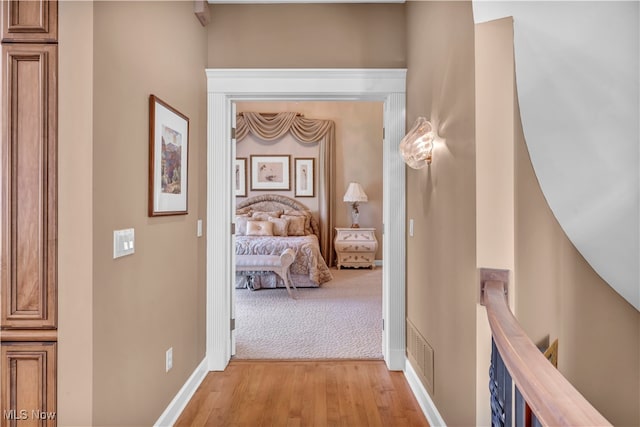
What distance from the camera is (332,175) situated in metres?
7.18

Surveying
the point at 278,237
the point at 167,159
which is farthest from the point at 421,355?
the point at 278,237

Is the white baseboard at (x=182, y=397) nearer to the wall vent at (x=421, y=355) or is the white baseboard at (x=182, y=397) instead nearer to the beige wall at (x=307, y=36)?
the wall vent at (x=421, y=355)

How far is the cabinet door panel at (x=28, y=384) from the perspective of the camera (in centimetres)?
133

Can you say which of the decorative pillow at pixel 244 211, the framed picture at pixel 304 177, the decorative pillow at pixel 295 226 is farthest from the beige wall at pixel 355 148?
the decorative pillow at pixel 244 211

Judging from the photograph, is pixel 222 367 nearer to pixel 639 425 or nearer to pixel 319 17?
pixel 639 425

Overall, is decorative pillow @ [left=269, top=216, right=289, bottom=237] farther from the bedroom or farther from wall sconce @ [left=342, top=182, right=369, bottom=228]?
wall sconce @ [left=342, top=182, right=369, bottom=228]

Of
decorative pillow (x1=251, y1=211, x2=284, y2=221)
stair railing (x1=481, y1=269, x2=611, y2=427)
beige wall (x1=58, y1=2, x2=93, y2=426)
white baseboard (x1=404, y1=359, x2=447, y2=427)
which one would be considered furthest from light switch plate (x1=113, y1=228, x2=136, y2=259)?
decorative pillow (x1=251, y1=211, x2=284, y2=221)

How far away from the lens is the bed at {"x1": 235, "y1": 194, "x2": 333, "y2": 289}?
5.12 metres

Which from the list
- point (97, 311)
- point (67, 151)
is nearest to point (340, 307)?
point (97, 311)

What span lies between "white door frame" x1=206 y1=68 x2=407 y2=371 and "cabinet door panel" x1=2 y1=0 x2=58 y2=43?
1402 mm

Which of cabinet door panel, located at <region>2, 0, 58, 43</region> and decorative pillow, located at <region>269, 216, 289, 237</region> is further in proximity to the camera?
decorative pillow, located at <region>269, 216, 289, 237</region>

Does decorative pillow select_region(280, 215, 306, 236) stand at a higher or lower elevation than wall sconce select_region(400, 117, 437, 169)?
lower

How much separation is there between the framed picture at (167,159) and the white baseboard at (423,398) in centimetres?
189

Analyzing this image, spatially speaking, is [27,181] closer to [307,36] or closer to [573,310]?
[307,36]
